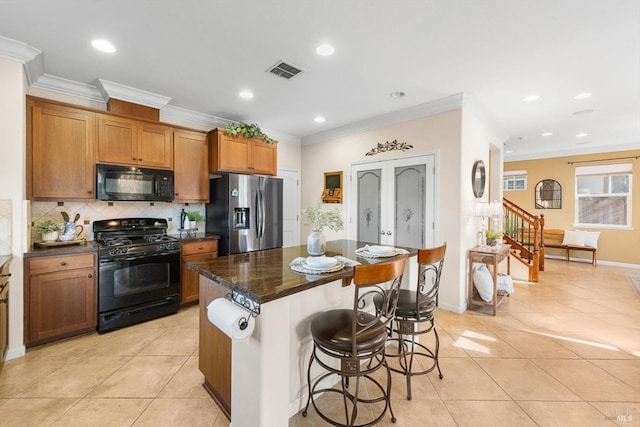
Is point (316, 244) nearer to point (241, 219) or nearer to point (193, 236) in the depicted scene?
point (241, 219)

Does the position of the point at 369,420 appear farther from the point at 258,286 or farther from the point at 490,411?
the point at 258,286

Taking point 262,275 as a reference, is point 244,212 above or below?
above

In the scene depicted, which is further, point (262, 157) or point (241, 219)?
point (262, 157)

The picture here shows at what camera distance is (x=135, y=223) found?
3.66 metres

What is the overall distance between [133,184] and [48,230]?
3.05 feet

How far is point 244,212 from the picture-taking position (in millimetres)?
4074

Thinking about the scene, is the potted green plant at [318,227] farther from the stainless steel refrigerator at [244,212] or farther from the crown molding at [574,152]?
the crown molding at [574,152]

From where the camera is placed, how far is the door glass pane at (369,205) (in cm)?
452

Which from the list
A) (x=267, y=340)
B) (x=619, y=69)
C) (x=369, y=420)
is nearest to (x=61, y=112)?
(x=267, y=340)

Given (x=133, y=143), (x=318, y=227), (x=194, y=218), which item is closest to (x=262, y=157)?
(x=194, y=218)

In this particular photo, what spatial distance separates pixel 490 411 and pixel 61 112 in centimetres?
473

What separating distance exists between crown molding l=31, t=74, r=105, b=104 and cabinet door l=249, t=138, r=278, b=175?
1.96 m

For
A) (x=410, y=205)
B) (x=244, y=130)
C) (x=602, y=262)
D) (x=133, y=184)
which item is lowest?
(x=602, y=262)

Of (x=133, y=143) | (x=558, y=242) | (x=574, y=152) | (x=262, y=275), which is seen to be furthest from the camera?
(x=558, y=242)
